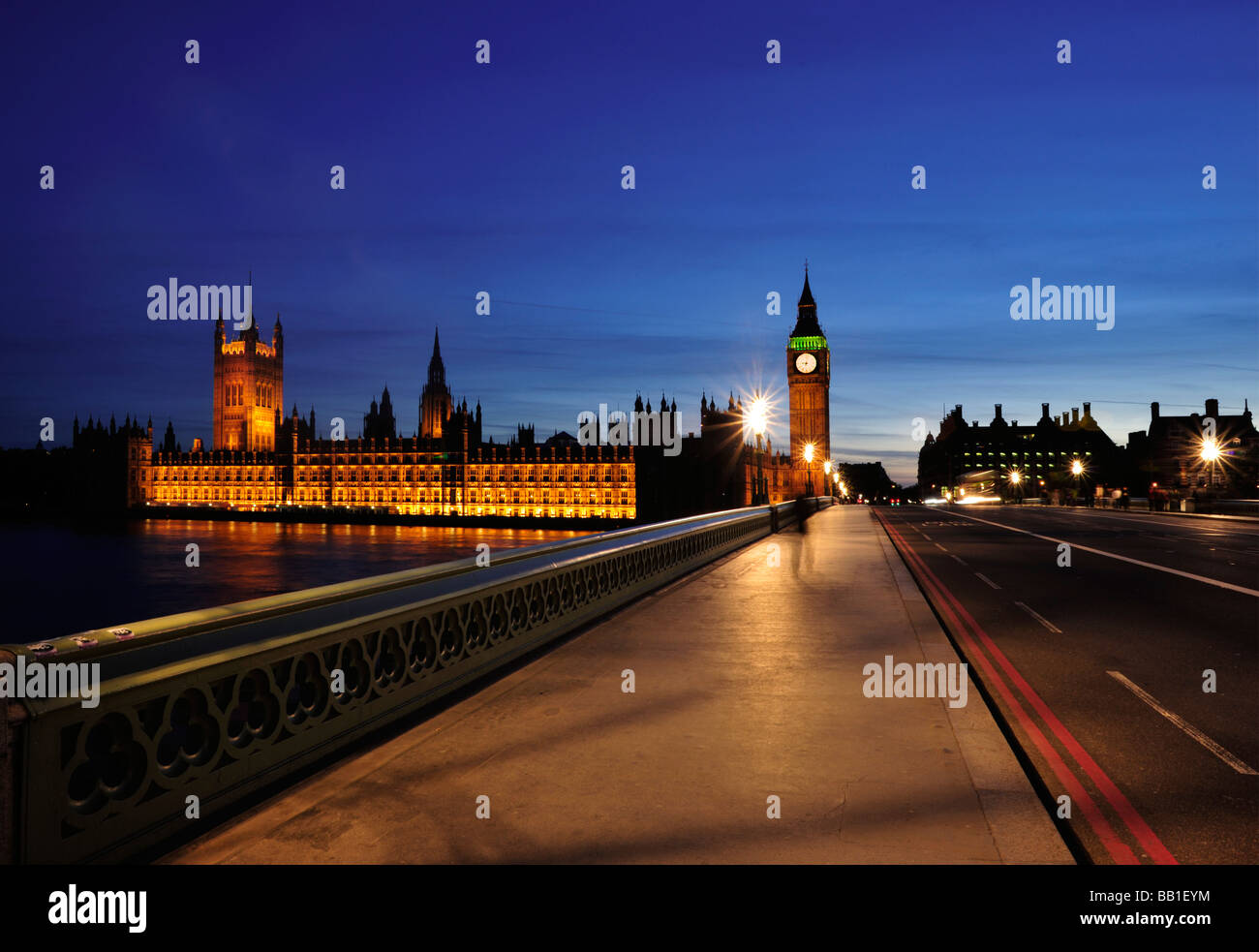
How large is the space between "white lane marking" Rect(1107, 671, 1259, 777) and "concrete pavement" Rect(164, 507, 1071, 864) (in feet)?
4.94

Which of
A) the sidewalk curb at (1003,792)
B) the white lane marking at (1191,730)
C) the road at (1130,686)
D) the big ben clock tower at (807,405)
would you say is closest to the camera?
the sidewalk curb at (1003,792)

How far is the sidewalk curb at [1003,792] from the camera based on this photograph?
4609mm

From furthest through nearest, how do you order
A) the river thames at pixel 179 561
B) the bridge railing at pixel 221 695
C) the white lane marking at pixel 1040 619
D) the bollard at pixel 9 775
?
1. the river thames at pixel 179 561
2. the white lane marking at pixel 1040 619
3. the bridge railing at pixel 221 695
4. the bollard at pixel 9 775

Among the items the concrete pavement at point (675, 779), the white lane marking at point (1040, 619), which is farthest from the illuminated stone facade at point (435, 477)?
the concrete pavement at point (675, 779)

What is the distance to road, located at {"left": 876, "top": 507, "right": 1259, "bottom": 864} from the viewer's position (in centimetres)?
511

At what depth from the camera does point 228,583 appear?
327 ft

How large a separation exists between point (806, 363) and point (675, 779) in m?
197

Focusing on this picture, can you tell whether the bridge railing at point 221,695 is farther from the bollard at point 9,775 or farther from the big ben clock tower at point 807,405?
the big ben clock tower at point 807,405

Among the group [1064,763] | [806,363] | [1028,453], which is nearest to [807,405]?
[806,363]

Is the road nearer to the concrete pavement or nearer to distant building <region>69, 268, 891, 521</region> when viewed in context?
the concrete pavement

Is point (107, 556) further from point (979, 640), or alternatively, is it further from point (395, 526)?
point (979, 640)

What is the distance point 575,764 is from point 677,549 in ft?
46.5

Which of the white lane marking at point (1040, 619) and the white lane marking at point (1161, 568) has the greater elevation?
the white lane marking at point (1040, 619)

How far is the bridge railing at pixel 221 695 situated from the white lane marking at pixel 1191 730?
6404 millimetres
